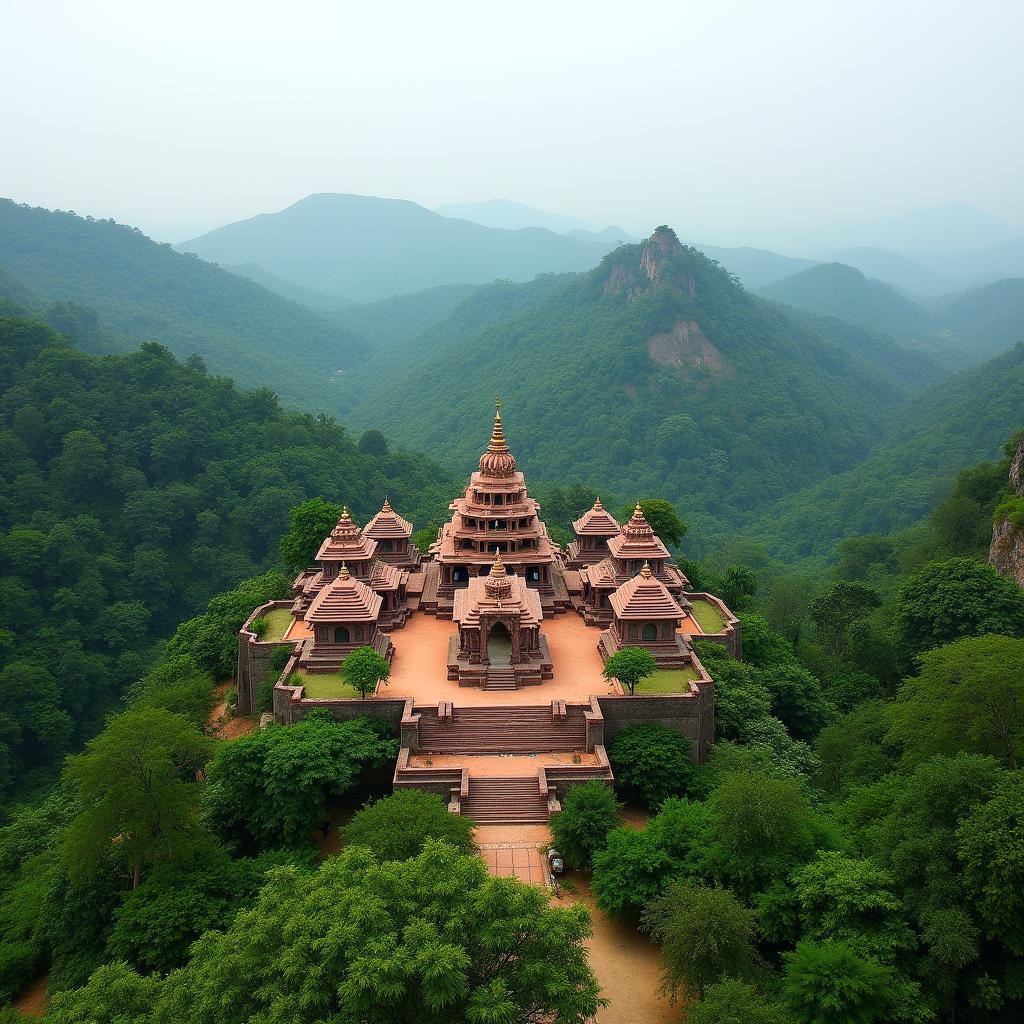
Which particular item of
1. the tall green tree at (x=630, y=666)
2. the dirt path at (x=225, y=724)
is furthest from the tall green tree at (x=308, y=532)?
the tall green tree at (x=630, y=666)

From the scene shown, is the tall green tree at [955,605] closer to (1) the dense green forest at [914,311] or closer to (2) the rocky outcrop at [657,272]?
(2) the rocky outcrop at [657,272]

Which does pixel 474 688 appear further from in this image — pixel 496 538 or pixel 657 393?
pixel 657 393

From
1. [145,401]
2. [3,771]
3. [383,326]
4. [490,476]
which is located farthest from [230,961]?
[383,326]

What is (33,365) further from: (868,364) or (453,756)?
(868,364)

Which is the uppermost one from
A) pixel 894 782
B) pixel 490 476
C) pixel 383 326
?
pixel 383 326

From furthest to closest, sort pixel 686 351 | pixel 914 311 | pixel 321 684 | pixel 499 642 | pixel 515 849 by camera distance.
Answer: pixel 914 311
pixel 686 351
pixel 499 642
pixel 321 684
pixel 515 849

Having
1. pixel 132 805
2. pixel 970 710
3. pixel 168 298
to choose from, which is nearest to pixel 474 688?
pixel 132 805
